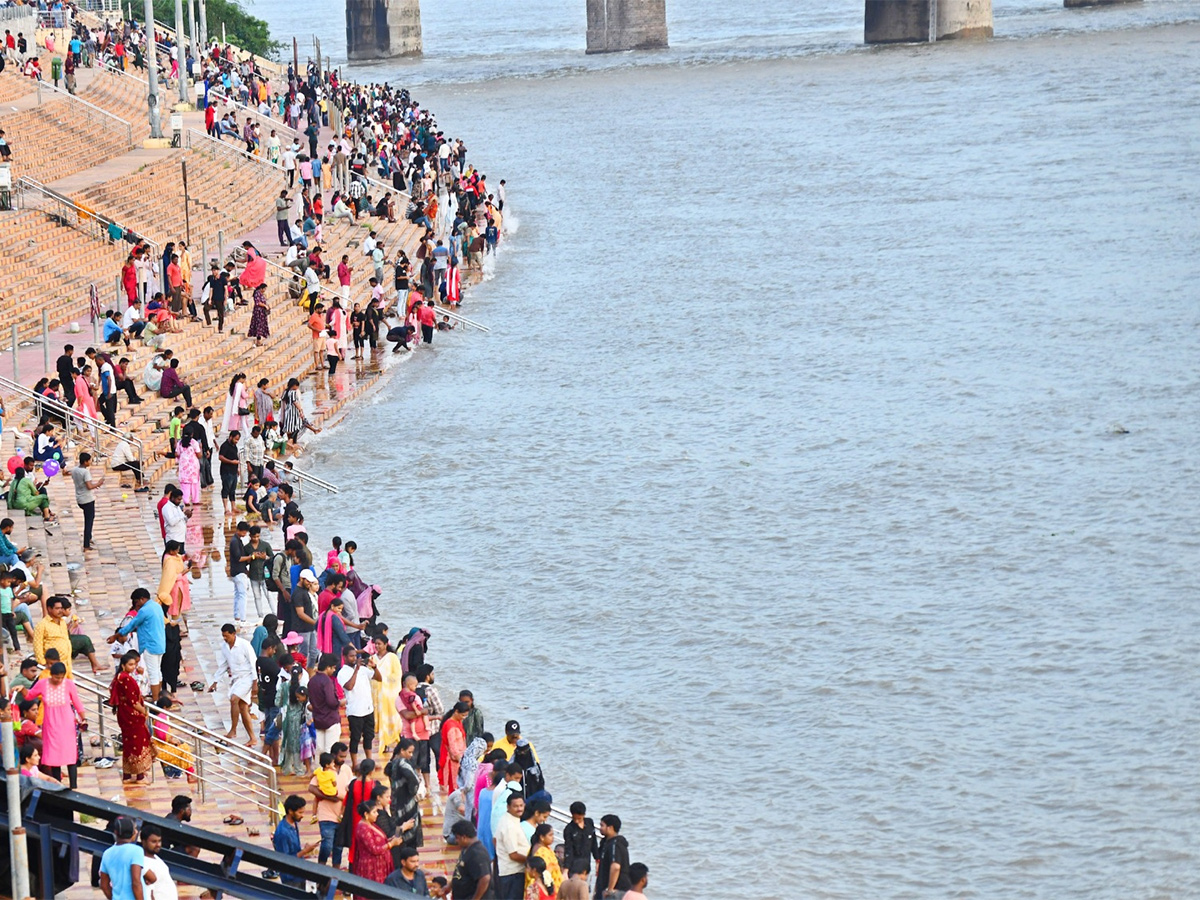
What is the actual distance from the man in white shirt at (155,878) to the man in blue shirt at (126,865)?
0.02 m

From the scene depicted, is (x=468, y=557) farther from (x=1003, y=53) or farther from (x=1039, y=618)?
(x=1003, y=53)

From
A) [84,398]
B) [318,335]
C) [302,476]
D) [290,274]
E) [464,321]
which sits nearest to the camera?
[84,398]

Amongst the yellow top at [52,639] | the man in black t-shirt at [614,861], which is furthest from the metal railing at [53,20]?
the man in black t-shirt at [614,861]

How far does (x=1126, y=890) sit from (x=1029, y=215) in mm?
42508

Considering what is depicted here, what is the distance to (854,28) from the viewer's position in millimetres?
128375

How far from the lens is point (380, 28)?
116 metres

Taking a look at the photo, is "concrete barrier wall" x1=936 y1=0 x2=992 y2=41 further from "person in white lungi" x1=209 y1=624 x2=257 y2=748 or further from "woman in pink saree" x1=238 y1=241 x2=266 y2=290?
"person in white lungi" x1=209 y1=624 x2=257 y2=748

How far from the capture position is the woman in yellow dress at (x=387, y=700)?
16328 mm

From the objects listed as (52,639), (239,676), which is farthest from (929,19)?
(52,639)

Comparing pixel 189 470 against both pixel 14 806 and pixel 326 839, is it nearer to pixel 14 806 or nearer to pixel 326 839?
pixel 326 839

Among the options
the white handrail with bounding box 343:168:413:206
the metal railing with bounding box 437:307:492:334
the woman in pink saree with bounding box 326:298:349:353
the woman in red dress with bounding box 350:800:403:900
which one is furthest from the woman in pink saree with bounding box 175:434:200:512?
the white handrail with bounding box 343:168:413:206

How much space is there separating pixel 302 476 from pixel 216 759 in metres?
11.2

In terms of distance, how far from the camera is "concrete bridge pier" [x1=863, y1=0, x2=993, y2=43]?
10588 centimetres

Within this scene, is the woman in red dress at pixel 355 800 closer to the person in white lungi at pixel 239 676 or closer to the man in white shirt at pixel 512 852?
the man in white shirt at pixel 512 852
